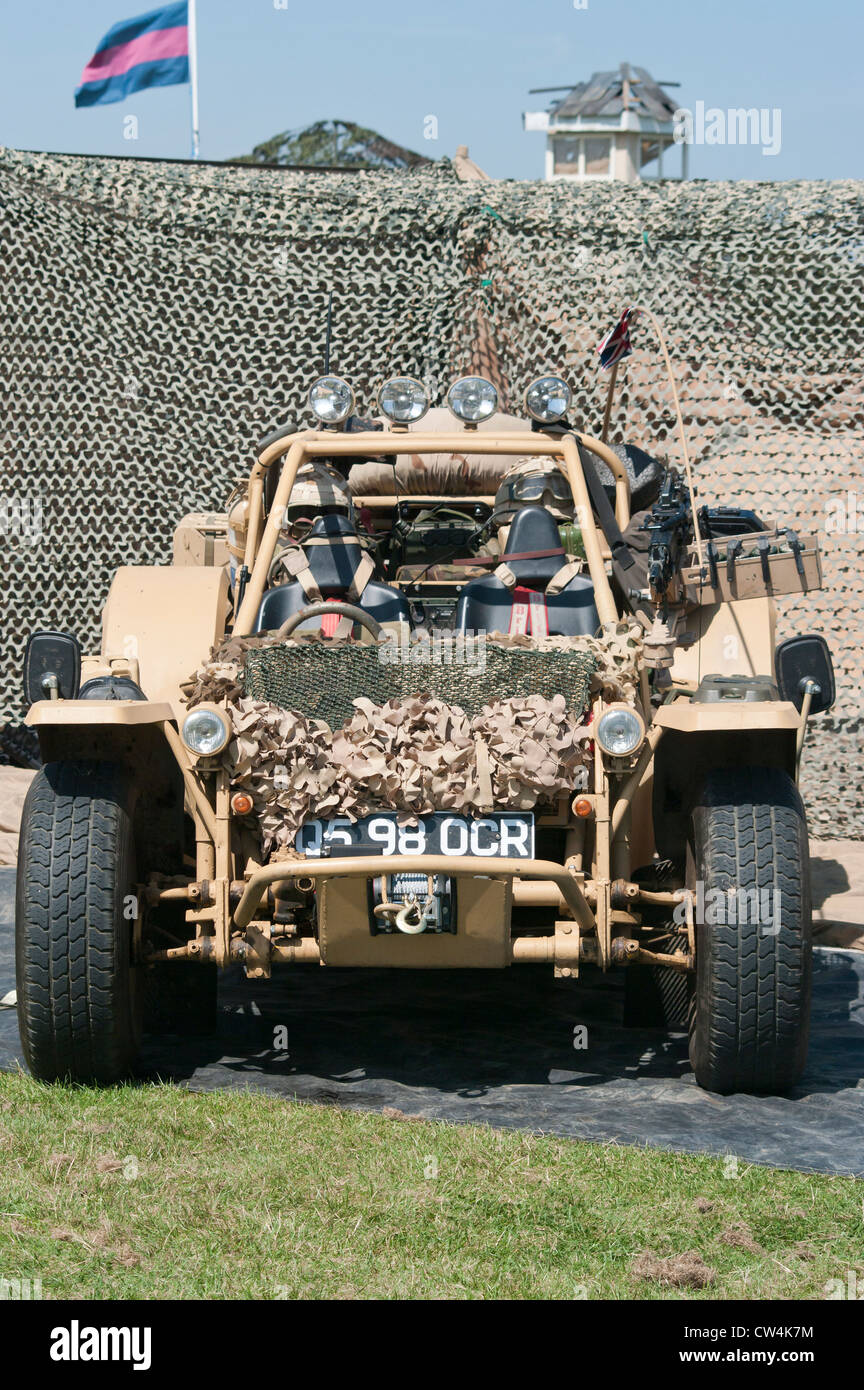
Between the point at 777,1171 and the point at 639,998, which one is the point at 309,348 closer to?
the point at 639,998

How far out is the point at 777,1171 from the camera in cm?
446

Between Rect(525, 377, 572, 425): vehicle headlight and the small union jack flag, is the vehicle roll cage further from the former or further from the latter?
the small union jack flag

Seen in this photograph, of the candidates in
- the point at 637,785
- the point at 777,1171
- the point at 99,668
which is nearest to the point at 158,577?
the point at 99,668

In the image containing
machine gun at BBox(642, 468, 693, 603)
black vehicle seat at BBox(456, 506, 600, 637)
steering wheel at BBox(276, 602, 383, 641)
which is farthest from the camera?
machine gun at BBox(642, 468, 693, 603)

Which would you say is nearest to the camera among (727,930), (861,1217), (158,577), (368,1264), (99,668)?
(368,1264)

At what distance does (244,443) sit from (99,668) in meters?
4.35

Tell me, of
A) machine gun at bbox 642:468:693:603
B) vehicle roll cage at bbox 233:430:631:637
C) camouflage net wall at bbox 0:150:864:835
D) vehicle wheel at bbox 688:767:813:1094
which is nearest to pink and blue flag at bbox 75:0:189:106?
camouflage net wall at bbox 0:150:864:835

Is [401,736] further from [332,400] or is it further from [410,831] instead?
[332,400]

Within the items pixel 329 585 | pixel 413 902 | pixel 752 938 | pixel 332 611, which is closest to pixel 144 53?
pixel 329 585

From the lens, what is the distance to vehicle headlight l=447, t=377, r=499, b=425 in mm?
6391

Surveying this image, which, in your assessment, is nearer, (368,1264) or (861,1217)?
(368,1264)

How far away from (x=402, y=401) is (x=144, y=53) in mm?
8489

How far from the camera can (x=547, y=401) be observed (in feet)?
20.9

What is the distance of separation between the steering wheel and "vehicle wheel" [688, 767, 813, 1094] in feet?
4.01
